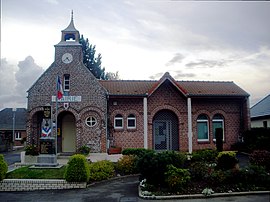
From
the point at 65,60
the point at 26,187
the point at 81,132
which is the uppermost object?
the point at 65,60

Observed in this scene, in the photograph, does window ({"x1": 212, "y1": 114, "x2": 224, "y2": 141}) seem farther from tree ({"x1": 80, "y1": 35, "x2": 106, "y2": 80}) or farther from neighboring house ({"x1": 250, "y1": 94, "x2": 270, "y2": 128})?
tree ({"x1": 80, "y1": 35, "x2": 106, "y2": 80})

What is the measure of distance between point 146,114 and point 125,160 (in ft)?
20.1

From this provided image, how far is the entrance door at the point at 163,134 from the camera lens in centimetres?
2133

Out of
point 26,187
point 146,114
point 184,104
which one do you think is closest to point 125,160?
point 26,187

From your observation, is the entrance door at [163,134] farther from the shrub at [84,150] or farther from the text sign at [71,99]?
the text sign at [71,99]

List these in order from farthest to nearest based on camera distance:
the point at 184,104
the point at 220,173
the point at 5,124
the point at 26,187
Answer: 1. the point at 5,124
2. the point at 184,104
3. the point at 26,187
4. the point at 220,173

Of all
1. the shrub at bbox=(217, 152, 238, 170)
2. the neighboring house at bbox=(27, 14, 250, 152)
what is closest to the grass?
the neighboring house at bbox=(27, 14, 250, 152)

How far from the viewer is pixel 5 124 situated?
4328 centimetres

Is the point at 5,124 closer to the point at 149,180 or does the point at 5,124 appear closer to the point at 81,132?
the point at 81,132

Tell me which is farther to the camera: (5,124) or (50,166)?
(5,124)

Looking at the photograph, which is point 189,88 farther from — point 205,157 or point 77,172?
point 77,172

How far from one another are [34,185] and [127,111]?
977cm

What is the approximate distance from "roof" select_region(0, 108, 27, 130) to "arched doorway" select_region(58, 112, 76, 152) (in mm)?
23684

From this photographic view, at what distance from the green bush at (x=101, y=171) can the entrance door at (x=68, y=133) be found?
7550 mm
